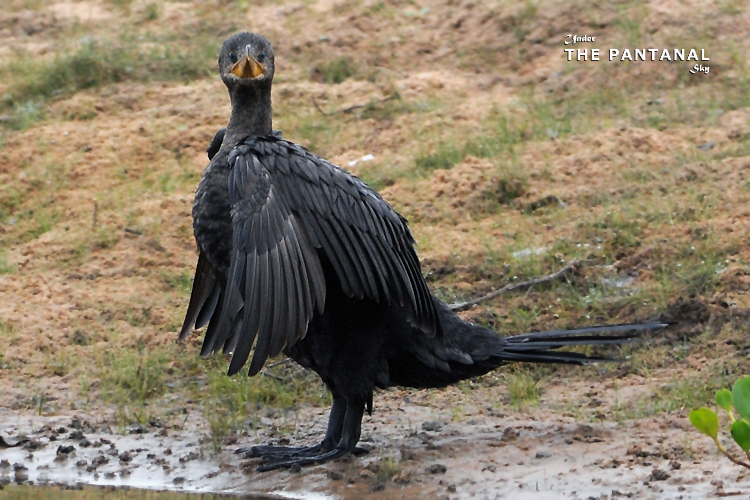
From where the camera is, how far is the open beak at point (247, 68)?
5.47 m

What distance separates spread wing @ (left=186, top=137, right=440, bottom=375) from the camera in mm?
4617

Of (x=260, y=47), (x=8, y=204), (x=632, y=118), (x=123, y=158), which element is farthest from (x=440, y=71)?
(x=260, y=47)

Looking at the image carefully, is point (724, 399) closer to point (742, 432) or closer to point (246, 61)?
point (742, 432)

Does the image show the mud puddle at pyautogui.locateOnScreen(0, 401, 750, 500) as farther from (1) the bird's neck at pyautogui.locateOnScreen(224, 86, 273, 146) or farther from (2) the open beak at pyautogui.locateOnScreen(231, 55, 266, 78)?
(2) the open beak at pyautogui.locateOnScreen(231, 55, 266, 78)

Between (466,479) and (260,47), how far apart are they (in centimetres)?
224

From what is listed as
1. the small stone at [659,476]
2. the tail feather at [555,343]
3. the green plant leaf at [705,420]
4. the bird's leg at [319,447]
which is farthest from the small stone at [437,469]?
the green plant leaf at [705,420]

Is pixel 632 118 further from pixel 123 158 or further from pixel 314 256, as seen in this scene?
pixel 314 256

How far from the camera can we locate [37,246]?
7.72 metres

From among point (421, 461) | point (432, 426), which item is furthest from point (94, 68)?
point (421, 461)

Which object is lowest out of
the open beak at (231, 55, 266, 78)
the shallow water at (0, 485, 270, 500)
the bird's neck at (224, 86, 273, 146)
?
the shallow water at (0, 485, 270, 500)

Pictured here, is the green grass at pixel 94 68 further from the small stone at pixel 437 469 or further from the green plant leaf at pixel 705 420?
the green plant leaf at pixel 705 420

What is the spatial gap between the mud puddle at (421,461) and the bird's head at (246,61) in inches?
66.5

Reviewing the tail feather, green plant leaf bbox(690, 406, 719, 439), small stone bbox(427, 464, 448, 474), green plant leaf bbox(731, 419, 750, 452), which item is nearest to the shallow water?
small stone bbox(427, 464, 448, 474)

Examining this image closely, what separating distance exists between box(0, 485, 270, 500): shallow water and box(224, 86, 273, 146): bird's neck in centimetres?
162
